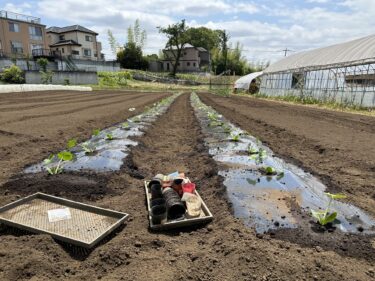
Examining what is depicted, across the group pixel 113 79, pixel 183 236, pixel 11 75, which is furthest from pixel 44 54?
pixel 183 236

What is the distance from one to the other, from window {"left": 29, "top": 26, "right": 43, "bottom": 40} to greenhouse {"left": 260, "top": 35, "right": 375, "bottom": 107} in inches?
1632

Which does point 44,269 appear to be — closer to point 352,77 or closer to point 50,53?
point 352,77

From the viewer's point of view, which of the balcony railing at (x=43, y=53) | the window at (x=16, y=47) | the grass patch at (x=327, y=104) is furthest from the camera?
the balcony railing at (x=43, y=53)

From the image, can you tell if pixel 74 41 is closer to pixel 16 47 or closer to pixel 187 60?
pixel 16 47

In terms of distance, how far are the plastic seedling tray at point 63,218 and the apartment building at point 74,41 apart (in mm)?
55304

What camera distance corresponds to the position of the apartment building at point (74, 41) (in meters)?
54.6

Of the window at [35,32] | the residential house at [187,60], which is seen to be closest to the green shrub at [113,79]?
the window at [35,32]

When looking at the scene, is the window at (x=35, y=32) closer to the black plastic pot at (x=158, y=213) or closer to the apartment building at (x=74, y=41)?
the apartment building at (x=74, y=41)

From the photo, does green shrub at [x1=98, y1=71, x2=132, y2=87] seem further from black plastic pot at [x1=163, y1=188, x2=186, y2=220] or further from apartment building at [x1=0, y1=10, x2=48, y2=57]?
black plastic pot at [x1=163, y1=188, x2=186, y2=220]

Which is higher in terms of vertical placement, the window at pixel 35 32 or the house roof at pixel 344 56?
the window at pixel 35 32

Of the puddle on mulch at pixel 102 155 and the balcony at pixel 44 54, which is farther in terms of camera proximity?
the balcony at pixel 44 54

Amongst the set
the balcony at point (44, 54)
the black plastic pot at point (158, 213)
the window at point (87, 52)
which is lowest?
the black plastic pot at point (158, 213)

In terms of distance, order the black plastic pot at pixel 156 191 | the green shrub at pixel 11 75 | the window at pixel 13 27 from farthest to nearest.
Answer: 1. the window at pixel 13 27
2. the green shrub at pixel 11 75
3. the black plastic pot at pixel 156 191

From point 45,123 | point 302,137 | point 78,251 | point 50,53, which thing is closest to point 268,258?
point 78,251
